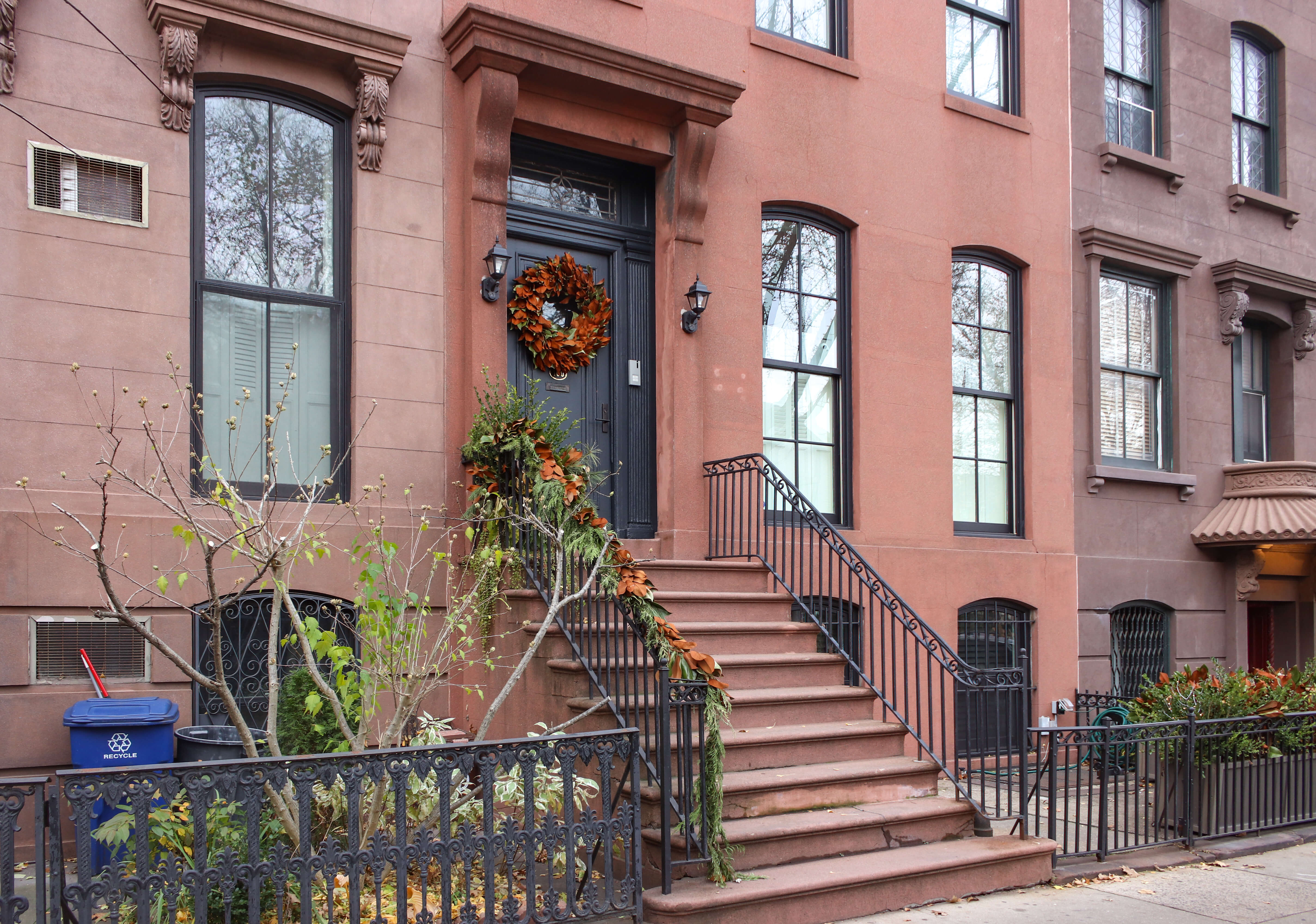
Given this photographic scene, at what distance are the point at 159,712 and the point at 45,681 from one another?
2.79ft

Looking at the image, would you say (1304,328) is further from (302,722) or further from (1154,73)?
(302,722)

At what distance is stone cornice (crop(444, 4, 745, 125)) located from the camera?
830 centimetres

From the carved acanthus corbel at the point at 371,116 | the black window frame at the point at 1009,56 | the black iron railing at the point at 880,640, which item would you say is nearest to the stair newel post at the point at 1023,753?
the black iron railing at the point at 880,640

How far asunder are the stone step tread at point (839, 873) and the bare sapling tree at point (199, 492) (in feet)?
6.00

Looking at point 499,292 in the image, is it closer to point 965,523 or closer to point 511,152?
point 511,152

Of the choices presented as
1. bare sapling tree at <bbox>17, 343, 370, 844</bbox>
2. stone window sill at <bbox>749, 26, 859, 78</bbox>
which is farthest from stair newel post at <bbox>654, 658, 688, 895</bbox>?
stone window sill at <bbox>749, 26, 859, 78</bbox>

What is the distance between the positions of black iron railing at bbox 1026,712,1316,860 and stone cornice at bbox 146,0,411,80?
6.42 meters

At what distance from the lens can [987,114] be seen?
11.7 meters

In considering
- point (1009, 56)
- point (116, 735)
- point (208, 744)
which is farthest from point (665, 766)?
point (1009, 56)

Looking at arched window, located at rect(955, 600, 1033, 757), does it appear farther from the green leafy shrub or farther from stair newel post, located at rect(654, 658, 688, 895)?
the green leafy shrub

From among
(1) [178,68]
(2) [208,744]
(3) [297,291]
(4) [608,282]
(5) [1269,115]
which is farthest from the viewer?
(5) [1269,115]

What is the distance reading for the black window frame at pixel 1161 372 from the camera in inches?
507

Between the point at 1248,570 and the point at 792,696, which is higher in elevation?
the point at 1248,570

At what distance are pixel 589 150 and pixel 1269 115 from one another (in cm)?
1011
